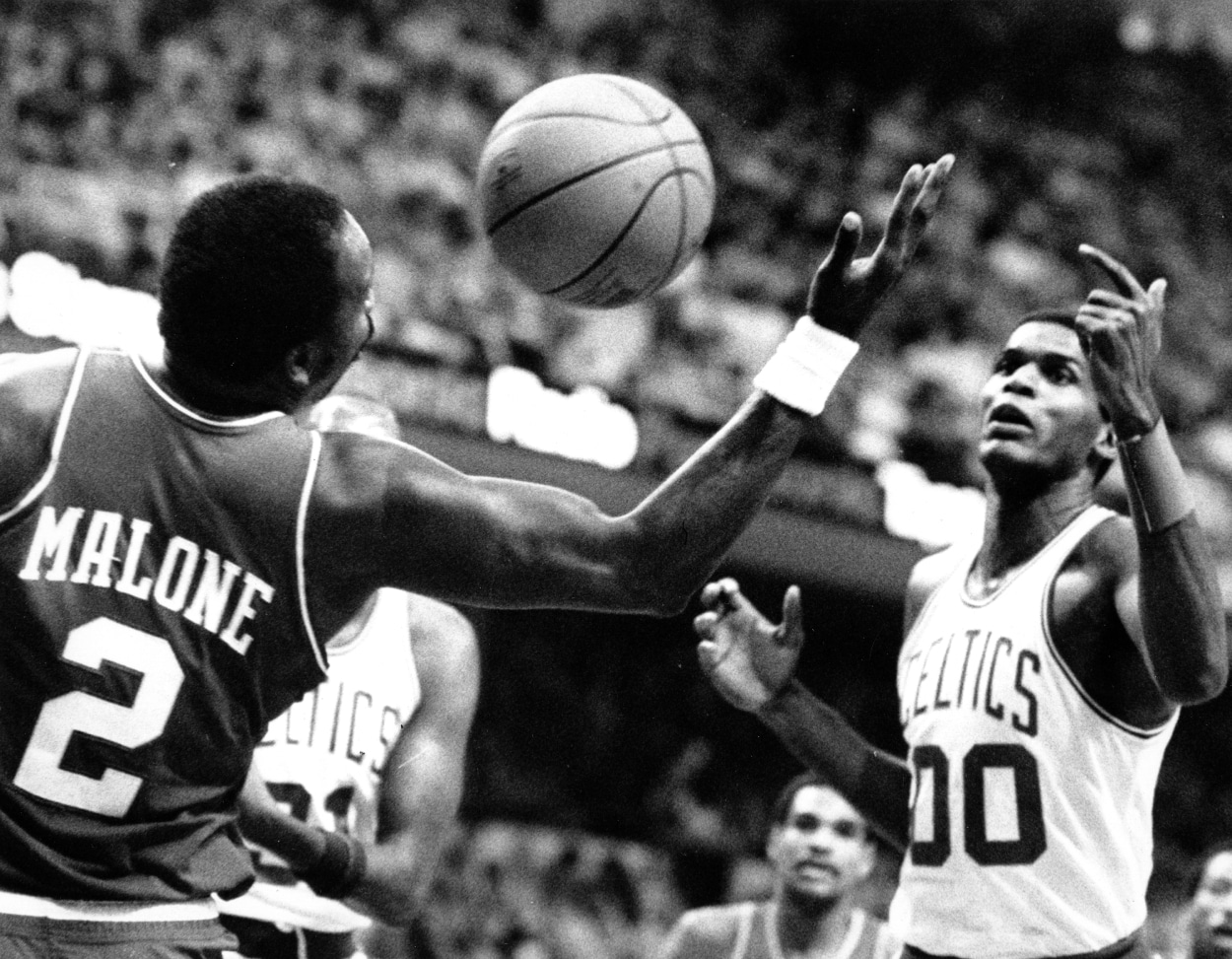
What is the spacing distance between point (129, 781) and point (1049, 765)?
2057 millimetres

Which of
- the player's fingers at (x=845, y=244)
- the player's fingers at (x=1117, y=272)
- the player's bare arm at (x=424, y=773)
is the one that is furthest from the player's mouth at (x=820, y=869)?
the player's fingers at (x=845, y=244)

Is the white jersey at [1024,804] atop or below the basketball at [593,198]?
below

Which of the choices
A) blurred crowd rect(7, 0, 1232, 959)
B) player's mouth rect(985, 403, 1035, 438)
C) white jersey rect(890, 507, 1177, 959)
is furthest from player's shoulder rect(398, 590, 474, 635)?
blurred crowd rect(7, 0, 1232, 959)

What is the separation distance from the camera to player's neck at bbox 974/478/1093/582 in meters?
4.41

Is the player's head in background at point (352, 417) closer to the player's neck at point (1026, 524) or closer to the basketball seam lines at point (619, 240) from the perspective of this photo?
the basketball seam lines at point (619, 240)

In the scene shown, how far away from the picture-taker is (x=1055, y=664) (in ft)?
13.4

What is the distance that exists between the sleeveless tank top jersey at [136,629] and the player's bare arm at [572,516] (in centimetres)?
9

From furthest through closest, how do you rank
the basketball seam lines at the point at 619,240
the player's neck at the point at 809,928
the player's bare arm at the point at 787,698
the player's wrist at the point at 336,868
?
the player's neck at the point at 809,928
the player's bare arm at the point at 787,698
the player's wrist at the point at 336,868
the basketball seam lines at the point at 619,240

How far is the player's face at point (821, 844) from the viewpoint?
721cm

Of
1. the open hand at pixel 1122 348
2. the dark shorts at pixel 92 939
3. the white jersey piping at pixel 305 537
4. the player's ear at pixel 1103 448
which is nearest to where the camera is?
the dark shorts at pixel 92 939

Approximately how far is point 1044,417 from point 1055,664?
62 centimetres

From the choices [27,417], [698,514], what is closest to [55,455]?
[27,417]

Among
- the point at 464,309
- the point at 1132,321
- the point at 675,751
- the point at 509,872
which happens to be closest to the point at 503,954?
the point at 509,872

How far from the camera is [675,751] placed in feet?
40.8
